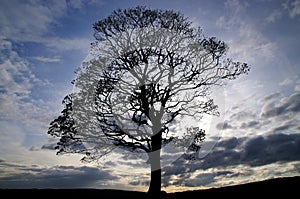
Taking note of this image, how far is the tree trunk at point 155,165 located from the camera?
21625 millimetres

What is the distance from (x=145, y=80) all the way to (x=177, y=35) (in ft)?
14.6

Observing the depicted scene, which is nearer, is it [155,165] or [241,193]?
[241,193]

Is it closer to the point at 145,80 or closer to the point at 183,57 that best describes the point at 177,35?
the point at 183,57

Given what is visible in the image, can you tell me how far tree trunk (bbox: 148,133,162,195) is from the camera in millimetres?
21625

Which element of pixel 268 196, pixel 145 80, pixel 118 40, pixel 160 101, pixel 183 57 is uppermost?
pixel 118 40

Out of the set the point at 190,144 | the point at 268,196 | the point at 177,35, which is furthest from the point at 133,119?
the point at 268,196

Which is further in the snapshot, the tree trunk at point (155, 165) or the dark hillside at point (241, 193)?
the tree trunk at point (155, 165)

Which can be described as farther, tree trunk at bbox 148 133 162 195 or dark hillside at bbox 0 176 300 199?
tree trunk at bbox 148 133 162 195

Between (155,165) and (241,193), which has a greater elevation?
(155,165)

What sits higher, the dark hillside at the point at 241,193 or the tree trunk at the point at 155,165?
the tree trunk at the point at 155,165

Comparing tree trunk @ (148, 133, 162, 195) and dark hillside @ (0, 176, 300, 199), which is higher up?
A: tree trunk @ (148, 133, 162, 195)

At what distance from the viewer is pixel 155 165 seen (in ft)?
73.2

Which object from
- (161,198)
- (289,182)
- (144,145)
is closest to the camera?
(289,182)

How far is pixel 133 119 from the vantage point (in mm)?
22219
